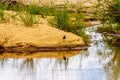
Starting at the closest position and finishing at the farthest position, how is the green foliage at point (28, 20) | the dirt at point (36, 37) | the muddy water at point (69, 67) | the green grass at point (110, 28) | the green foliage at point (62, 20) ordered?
the muddy water at point (69, 67), the dirt at point (36, 37), the green foliage at point (28, 20), the green foliage at point (62, 20), the green grass at point (110, 28)

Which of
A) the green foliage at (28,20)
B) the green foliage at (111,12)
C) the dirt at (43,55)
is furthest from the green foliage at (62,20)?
the green foliage at (111,12)

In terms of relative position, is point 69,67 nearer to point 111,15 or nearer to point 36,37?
point 36,37

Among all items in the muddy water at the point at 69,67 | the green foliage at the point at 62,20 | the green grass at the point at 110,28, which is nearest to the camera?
the muddy water at the point at 69,67

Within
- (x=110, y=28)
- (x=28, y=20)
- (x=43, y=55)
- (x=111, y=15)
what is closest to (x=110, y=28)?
(x=110, y=28)

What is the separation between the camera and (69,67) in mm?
12211

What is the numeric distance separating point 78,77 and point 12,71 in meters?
1.58

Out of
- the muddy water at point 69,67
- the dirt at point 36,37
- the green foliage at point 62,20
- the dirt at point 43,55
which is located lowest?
the dirt at point 43,55

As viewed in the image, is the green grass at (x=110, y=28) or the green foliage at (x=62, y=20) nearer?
the green foliage at (x=62, y=20)

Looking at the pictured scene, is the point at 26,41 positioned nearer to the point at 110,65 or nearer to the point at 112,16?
the point at 110,65

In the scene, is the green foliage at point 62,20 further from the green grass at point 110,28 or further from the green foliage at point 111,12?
the green foliage at point 111,12

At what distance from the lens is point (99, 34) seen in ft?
58.4

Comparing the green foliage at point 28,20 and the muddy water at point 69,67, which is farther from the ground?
the green foliage at point 28,20

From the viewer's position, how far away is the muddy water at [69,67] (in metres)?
11.1

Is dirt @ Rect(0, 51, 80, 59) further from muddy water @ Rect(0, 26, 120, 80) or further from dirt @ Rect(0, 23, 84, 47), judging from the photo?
dirt @ Rect(0, 23, 84, 47)
